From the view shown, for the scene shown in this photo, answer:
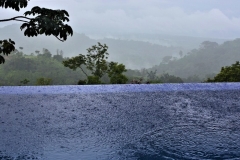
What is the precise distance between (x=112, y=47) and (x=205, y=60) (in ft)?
106

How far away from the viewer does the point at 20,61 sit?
3875 centimetres

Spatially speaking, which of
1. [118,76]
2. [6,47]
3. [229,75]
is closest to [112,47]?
[229,75]

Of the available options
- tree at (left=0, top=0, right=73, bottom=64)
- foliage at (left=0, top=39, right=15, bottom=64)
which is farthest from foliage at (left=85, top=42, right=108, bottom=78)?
tree at (left=0, top=0, right=73, bottom=64)

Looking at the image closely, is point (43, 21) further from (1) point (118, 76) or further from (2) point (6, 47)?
(1) point (118, 76)

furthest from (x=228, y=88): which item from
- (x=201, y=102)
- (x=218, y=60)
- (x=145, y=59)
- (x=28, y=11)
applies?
(x=145, y=59)

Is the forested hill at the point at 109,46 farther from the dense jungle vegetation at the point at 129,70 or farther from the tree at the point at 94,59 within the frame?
the tree at the point at 94,59

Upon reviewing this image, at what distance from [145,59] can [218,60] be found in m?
26.1

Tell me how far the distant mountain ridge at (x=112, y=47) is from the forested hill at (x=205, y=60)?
49.9 feet

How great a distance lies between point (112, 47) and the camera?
280 ft

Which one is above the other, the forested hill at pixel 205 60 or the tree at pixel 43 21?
the forested hill at pixel 205 60

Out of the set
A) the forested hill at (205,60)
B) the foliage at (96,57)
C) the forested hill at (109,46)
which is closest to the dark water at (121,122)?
the foliage at (96,57)

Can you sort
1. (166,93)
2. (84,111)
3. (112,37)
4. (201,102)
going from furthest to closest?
(112,37)
(166,93)
(201,102)
(84,111)

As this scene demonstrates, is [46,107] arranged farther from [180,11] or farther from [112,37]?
[180,11]

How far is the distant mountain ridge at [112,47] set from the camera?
6575 centimetres
